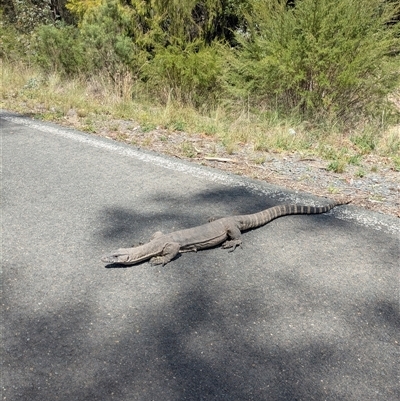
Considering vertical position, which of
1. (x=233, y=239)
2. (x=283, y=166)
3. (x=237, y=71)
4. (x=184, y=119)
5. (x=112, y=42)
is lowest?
(x=184, y=119)

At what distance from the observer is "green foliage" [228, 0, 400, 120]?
9586 mm

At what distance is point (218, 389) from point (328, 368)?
27.3 inches

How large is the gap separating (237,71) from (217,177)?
5740mm

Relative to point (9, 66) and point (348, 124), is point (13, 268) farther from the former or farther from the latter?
point (9, 66)

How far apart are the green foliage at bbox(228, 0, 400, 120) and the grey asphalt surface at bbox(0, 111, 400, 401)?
5.22 m

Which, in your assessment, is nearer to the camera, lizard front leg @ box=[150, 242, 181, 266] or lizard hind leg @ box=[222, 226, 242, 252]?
lizard front leg @ box=[150, 242, 181, 266]

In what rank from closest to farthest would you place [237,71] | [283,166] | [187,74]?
[283,166] → [237,71] → [187,74]

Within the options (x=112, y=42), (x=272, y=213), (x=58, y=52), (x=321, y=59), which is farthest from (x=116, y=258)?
(x=58, y=52)

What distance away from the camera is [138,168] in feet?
20.4

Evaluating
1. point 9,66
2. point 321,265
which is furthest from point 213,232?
point 9,66

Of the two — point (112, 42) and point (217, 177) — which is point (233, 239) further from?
point (112, 42)

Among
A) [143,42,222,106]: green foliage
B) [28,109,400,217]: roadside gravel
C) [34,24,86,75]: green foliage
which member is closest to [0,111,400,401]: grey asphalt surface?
[28,109,400,217]: roadside gravel

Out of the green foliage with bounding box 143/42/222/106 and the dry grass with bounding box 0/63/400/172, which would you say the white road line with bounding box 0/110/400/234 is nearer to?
the dry grass with bounding box 0/63/400/172

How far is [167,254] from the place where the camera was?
4043 millimetres
